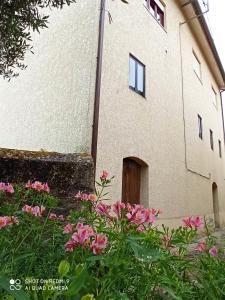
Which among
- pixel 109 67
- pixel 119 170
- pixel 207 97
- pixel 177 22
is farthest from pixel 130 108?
pixel 207 97

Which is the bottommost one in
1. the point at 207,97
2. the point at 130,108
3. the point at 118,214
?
the point at 118,214

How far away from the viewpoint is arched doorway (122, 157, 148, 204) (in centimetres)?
672

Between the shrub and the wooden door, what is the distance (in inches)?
188

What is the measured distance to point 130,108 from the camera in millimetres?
7109

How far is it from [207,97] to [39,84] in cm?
927

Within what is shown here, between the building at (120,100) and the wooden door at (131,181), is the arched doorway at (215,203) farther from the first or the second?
the wooden door at (131,181)

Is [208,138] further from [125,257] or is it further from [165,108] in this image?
[125,257]

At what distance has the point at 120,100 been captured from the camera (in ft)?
22.3

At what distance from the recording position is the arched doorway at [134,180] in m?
6.72

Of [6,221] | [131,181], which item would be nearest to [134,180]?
[131,181]

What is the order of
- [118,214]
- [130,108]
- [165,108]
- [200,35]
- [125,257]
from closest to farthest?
[125,257] < [118,214] < [130,108] < [165,108] < [200,35]

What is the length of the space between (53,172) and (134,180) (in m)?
3.91

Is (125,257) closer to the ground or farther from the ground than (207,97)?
closer to the ground

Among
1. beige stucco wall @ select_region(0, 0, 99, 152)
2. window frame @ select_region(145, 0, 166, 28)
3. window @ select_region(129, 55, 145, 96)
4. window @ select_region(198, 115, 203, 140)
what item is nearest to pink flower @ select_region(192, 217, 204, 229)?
beige stucco wall @ select_region(0, 0, 99, 152)
